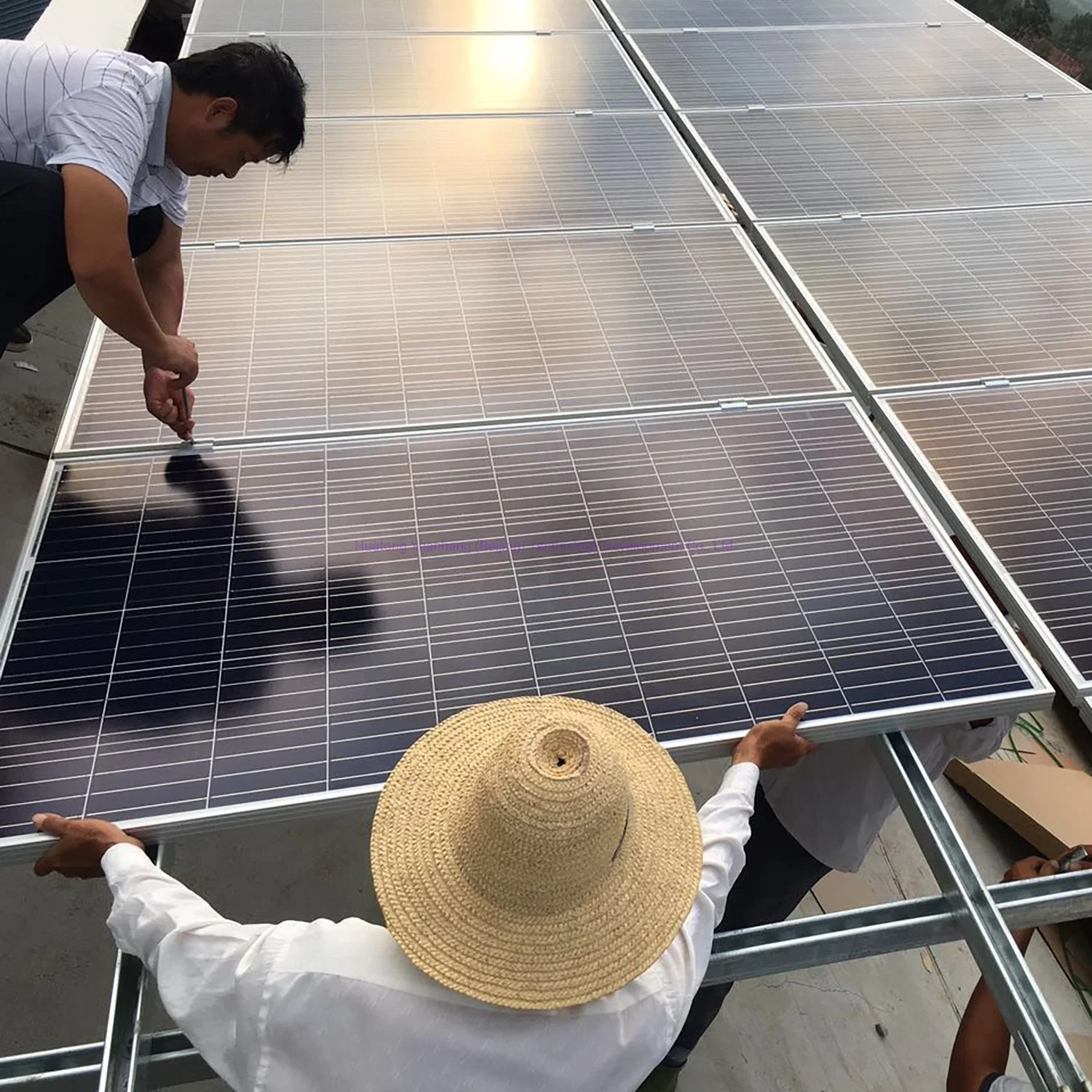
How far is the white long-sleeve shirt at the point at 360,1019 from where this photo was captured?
151 cm

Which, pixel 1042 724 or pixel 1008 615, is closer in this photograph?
pixel 1008 615

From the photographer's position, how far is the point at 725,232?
383cm

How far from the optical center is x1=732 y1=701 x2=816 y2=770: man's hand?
6.91 ft

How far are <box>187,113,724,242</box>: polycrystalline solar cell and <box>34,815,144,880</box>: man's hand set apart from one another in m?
2.47

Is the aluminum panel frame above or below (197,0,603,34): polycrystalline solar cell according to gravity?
below

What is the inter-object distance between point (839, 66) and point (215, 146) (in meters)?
4.29

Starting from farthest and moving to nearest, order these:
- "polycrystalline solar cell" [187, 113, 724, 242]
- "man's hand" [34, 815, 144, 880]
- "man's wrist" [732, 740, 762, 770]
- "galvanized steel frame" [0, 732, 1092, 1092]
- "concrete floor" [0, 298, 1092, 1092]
Answer: "polycrystalline solar cell" [187, 113, 724, 242] < "concrete floor" [0, 298, 1092, 1092] < "man's wrist" [732, 740, 762, 770] < "man's hand" [34, 815, 144, 880] < "galvanized steel frame" [0, 732, 1092, 1092]

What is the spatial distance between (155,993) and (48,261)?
1883mm

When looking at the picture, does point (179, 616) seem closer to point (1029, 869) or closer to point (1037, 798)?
point (1029, 869)

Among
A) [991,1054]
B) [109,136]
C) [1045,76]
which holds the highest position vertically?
[1045,76]

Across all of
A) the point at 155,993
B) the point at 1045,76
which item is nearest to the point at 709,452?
the point at 155,993

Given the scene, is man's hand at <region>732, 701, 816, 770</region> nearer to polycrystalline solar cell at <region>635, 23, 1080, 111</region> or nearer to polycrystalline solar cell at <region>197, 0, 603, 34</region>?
polycrystalline solar cell at <region>635, 23, 1080, 111</region>

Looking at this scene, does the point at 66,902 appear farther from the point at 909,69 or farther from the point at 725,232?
the point at 909,69

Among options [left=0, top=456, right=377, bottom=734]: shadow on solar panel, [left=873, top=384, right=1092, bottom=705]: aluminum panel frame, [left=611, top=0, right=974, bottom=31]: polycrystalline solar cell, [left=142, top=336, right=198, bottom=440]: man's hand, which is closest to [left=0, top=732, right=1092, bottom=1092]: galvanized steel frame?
[left=0, top=456, right=377, bottom=734]: shadow on solar panel
